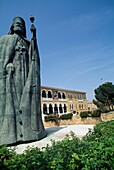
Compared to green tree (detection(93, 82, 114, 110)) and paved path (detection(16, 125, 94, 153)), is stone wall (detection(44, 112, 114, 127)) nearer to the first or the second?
paved path (detection(16, 125, 94, 153))

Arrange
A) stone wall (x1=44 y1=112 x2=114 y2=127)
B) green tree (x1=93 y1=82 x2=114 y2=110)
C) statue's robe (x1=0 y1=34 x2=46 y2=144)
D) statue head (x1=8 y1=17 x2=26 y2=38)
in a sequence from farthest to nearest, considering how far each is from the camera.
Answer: green tree (x1=93 y1=82 x2=114 y2=110) → stone wall (x1=44 y1=112 x2=114 y2=127) → statue head (x1=8 y1=17 x2=26 y2=38) → statue's robe (x1=0 y1=34 x2=46 y2=144)

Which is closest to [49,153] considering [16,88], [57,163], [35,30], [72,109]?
[57,163]

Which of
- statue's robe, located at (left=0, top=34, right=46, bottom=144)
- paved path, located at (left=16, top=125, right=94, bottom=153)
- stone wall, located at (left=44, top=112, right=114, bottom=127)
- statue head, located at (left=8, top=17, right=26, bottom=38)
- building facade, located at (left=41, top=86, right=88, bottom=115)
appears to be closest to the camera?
paved path, located at (left=16, top=125, right=94, bottom=153)

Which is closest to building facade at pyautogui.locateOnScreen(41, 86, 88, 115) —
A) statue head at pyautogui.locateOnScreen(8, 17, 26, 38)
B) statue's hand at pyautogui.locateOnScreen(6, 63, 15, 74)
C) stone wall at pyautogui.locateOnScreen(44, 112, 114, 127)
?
stone wall at pyautogui.locateOnScreen(44, 112, 114, 127)

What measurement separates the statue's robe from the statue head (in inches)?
13.9

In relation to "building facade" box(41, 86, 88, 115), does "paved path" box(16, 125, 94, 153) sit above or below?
below

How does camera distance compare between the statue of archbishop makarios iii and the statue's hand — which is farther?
the statue's hand

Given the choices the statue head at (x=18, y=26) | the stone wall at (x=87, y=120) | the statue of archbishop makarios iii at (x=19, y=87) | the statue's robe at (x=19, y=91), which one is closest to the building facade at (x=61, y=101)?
the stone wall at (x=87, y=120)

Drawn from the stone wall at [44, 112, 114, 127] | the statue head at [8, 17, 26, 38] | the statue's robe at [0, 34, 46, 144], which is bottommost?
the stone wall at [44, 112, 114, 127]

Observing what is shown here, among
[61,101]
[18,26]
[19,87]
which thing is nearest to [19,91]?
[19,87]

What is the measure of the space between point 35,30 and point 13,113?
3.83 metres

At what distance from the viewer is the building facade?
4250cm

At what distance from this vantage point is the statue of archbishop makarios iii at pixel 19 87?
21.0ft

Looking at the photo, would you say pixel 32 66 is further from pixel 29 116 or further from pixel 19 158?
pixel 19 158
